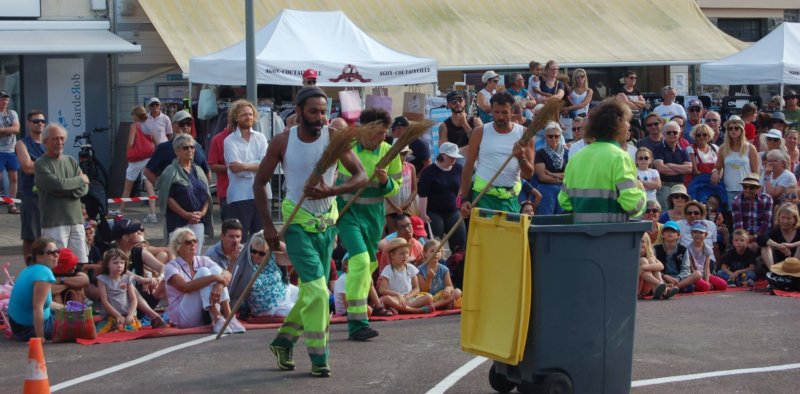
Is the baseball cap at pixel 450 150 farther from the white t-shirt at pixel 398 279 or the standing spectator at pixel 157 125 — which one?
the standing spectator at pixel 157 125

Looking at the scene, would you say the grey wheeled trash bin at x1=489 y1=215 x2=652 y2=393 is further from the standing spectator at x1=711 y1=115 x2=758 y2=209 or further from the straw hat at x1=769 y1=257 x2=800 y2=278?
the standing spectator at x1=711 y1=115 x2=758 y2=209

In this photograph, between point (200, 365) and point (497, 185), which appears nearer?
point (200, 365)

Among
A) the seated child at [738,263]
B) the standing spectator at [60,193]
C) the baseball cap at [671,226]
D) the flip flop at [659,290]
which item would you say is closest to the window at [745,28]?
the seated child at [738,263]

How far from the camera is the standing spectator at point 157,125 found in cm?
1925

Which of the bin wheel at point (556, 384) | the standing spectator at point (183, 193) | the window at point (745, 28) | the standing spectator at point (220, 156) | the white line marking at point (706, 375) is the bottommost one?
the white line marking at point (706, 375)

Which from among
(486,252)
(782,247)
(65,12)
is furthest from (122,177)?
(486,252)

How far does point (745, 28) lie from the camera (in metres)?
34.0

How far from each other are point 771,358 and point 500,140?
9.65 ft

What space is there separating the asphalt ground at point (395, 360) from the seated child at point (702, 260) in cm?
169

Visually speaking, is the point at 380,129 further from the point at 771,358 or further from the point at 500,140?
the point at 771,358

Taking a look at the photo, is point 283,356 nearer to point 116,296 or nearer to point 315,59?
point 116,296

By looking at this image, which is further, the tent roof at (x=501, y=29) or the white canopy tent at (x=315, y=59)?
the tent roof at (x=501, y=29)

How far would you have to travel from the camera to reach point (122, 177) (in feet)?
71.1

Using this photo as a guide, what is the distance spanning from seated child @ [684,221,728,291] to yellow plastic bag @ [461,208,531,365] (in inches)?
212
